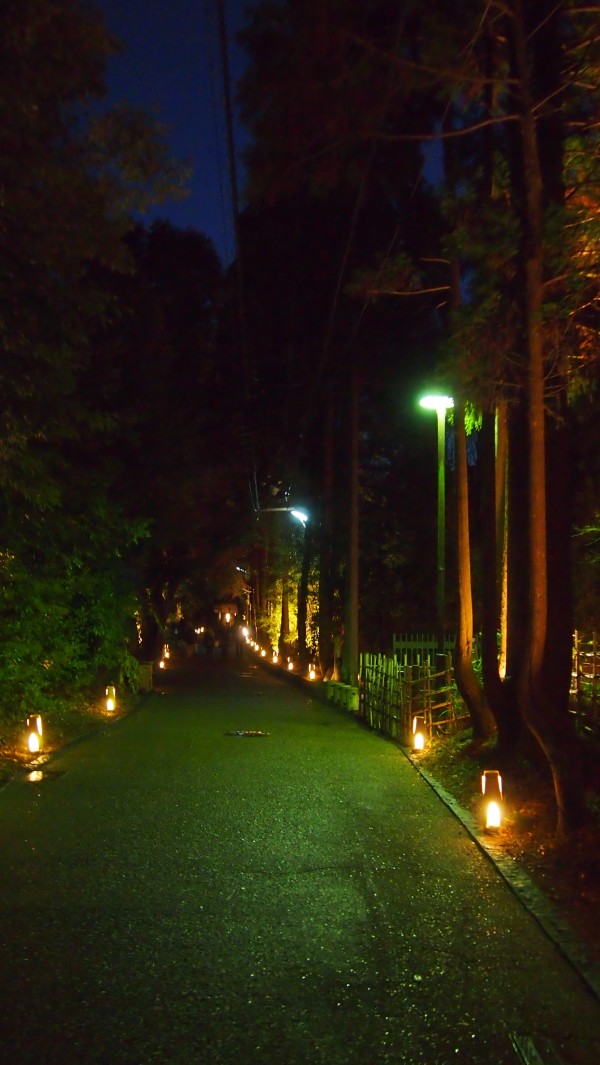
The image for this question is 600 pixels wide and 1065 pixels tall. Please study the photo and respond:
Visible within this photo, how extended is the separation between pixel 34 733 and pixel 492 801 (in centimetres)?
876

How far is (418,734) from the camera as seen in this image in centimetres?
1658

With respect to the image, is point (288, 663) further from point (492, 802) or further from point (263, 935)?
point (263, 935)

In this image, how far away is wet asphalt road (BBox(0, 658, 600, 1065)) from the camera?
4.87m

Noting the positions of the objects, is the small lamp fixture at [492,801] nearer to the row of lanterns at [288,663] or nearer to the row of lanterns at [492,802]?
the row of lanterns at [492,802]

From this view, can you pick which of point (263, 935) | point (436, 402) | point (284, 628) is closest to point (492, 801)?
point (263, 935)

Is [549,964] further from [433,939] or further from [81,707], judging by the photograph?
[81,707]

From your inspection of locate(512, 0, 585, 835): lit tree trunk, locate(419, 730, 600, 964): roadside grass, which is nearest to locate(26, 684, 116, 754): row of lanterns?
locate(419, 730, 600, 964): roadside grass

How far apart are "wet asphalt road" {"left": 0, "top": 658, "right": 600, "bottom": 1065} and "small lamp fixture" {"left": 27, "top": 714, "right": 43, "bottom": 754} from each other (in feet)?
11.3

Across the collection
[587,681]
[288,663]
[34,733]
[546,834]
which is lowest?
[546,834]

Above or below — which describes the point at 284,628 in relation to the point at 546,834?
above

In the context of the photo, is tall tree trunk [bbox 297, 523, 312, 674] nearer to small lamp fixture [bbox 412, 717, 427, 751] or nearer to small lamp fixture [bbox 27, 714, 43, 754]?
small lamp fixture [bbox 412, 717, 427, 751]

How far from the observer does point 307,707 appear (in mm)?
26281

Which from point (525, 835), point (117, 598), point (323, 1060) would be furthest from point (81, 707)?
point (323, 1060)

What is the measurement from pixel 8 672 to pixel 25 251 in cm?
723
